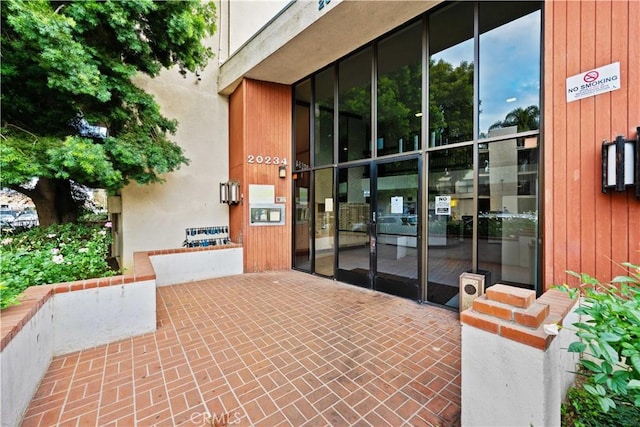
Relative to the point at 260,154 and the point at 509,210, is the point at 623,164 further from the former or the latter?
the point at 260,154

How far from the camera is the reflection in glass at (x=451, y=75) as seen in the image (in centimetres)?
366

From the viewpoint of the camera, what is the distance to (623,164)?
7.20 feet

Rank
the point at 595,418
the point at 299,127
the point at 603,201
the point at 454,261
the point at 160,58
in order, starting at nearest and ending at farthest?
the point at 595,418 < the point at 603,201 < the point at 454,261 < the point at 160,58 < the point at 299,127

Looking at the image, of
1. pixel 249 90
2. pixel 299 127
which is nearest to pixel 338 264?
pixel 299 127

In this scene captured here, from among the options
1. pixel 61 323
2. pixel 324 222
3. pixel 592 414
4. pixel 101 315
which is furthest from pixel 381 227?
pixel 61 323

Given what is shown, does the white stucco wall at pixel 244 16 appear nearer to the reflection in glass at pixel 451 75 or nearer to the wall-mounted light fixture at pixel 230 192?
the wall-mounted light fixture at pixel 230 192

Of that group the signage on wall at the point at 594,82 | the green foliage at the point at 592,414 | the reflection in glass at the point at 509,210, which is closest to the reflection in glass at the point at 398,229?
the reflection in glass at the point at 509,210

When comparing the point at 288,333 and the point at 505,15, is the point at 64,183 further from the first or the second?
the point at 505,15

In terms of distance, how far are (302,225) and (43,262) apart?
420 centimetres

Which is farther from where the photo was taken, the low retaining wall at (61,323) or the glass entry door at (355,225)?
the glass entry door at (355,225)

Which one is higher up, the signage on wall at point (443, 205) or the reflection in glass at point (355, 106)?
the reflection in glass at point (355, 106)

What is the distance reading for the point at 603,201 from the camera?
7.86ft

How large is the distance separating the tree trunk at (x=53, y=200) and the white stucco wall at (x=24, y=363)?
136 inches

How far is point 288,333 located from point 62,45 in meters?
4.29
